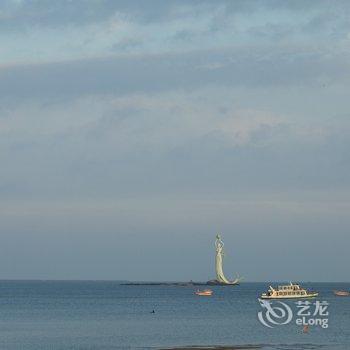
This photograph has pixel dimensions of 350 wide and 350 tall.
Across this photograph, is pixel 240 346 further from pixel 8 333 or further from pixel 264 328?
pixel 8 333

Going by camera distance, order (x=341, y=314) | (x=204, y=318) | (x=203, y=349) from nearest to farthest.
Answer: (x=203, y=349) → (x=204, y=318) → (x=341, y=314)

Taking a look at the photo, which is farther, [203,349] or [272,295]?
[272,295]

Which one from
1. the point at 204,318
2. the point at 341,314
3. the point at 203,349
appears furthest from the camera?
the point at 341,314

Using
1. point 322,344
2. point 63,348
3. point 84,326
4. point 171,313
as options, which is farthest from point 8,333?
point 171,313

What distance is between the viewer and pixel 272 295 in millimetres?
192625

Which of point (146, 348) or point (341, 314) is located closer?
point (146, 348)

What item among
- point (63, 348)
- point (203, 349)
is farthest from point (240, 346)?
point (63, 348)

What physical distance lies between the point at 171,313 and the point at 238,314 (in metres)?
13.8

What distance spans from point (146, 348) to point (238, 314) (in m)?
76.3

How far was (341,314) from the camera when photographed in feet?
555

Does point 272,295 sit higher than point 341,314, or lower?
higher

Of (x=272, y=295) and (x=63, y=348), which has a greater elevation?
(x=272, y=295)

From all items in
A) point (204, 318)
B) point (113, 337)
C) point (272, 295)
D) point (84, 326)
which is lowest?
point (113, 337)

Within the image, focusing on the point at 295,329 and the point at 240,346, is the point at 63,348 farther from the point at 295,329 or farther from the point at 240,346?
the point at 295,329
